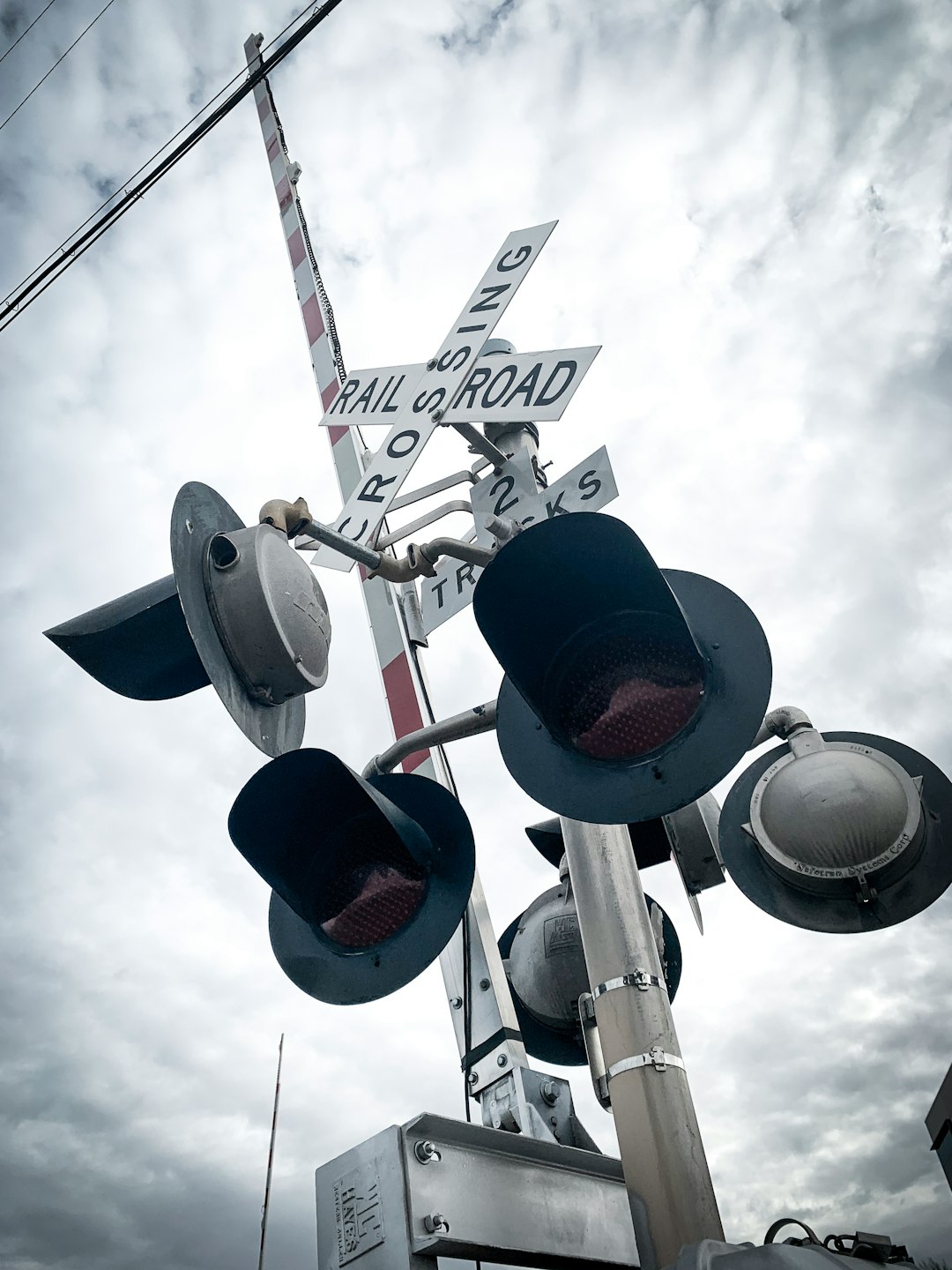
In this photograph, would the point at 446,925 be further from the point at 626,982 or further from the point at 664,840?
the point at 664,840

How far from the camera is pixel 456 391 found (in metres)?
3.37

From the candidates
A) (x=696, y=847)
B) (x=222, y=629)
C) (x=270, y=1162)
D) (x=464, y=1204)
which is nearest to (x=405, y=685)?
(x=696, y=847)

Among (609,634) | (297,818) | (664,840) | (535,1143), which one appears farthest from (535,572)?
(664,840)

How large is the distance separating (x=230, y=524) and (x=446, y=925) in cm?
125

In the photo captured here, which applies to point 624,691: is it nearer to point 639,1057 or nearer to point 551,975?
point 639,1057

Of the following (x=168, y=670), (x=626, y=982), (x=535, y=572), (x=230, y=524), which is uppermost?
(x=230, y=524)

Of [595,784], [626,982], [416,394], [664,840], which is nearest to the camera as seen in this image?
[595,784]

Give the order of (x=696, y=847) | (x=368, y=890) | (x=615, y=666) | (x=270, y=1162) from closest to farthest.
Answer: (x=615, y=666) < (x=368, y=890) < (x=696, y=847) < (x=270, y=1162)

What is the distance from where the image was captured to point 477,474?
4.00 metres

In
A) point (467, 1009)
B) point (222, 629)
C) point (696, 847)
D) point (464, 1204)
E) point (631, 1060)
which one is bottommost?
point (464, 1204)

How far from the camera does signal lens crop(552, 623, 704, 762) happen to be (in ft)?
7.23

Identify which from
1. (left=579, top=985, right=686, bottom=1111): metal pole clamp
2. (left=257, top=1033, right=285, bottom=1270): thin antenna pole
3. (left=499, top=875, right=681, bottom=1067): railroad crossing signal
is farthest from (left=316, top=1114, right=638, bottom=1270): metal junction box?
(left=257, top=1033, right=285, bottom=1270): thin antenna pole

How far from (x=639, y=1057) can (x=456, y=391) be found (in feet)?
7.00

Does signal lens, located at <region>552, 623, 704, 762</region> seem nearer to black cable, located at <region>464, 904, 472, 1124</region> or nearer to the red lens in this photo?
the red lens
